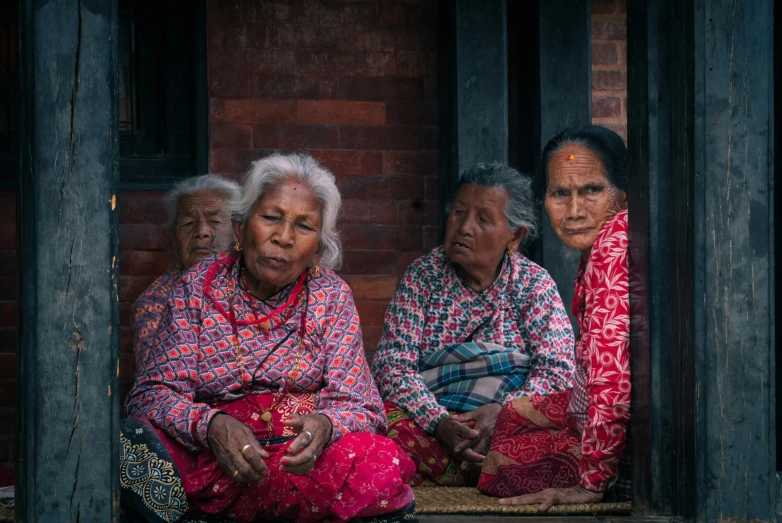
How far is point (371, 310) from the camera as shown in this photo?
538cm

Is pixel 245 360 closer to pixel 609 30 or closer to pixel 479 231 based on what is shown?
pixel 479 231

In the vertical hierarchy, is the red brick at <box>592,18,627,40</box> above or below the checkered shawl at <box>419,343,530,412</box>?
above

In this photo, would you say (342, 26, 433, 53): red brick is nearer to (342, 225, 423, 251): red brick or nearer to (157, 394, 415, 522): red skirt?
(342, 225, 423, 251): red brick

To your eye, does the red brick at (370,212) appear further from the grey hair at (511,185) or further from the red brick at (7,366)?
the red brick at (7,366)

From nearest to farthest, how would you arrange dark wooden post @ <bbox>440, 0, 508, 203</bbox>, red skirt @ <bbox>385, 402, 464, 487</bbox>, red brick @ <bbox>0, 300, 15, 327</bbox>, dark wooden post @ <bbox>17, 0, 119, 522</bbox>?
dark wooden post @ <bbox>17, 0, 119, 522</bbox> < red skirt @ <bbox>385, 402, 464, 487</bbox> < dark wooden post @ <bbox>440, 0, 508, 203</bbox> < red brick @ <bbox>0, 300, 15, 327</bbox>

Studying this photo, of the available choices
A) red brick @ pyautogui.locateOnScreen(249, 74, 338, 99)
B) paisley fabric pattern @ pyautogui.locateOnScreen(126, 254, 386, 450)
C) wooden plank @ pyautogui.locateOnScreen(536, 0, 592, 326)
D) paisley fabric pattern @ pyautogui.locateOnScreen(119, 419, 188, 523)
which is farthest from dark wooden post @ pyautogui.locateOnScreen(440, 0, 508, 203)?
paisley fabric pattern @ pyautogui.locateOnScreen(119, 419, 188, 523)

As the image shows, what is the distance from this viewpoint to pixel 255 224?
11.4 ft

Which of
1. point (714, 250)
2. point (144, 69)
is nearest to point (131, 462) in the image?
point (714, 250)

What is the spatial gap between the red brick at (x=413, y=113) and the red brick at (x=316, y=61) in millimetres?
382

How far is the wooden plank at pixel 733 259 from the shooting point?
115 inches

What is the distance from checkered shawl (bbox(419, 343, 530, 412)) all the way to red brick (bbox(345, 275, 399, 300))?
1053 mm

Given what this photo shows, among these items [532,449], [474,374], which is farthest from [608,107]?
[532,449]

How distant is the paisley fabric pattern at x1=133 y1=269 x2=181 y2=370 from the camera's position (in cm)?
433

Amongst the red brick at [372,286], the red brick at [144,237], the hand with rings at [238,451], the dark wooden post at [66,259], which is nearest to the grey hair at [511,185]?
the red brick at [372,286]
